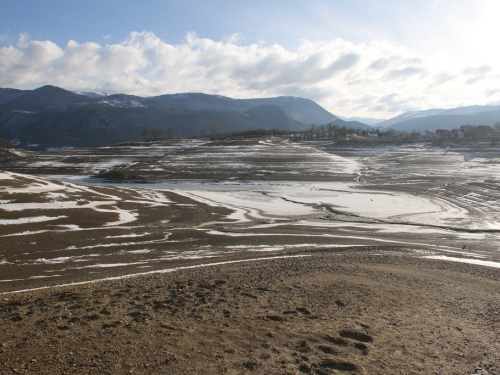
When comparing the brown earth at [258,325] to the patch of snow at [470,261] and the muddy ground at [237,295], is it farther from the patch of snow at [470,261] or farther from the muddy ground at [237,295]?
the patch of snow at [470,261]

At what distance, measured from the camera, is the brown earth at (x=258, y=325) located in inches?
284

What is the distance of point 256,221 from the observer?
28859 millimetres

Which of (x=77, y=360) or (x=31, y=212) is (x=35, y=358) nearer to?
(x=77, y=360)

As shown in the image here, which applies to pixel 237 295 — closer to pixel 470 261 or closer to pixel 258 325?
pixel 258 325

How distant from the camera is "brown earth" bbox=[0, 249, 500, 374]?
23.7ft

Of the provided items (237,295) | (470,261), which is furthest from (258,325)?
(470,261)

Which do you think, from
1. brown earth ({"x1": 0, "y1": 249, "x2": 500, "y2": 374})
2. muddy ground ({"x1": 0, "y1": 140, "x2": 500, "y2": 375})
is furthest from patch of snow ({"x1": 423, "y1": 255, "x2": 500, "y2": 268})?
brown earth ({"x1": 0, "y1": 249, "x2": 500, "y2": 374})

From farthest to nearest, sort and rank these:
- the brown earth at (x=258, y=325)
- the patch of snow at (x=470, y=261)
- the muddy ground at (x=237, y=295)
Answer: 1. the patch of snow at (x=470, y=261)
2. the muddy ground at (x=237, y=295)
3. the brown earth at (x=258, y=325)

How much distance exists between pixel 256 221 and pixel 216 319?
19.6 meters

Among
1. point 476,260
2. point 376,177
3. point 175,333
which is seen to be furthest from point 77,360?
point 376,177

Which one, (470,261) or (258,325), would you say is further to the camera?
(470,261)

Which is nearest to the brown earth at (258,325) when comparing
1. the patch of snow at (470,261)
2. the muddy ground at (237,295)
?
the muddy ground at (237,295)

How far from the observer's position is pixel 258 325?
902 centimetres

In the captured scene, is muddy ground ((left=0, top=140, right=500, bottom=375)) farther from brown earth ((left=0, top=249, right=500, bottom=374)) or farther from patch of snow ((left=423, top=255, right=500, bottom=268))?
patch of snow ((left=423, top=255, right=500, bottom=268))
